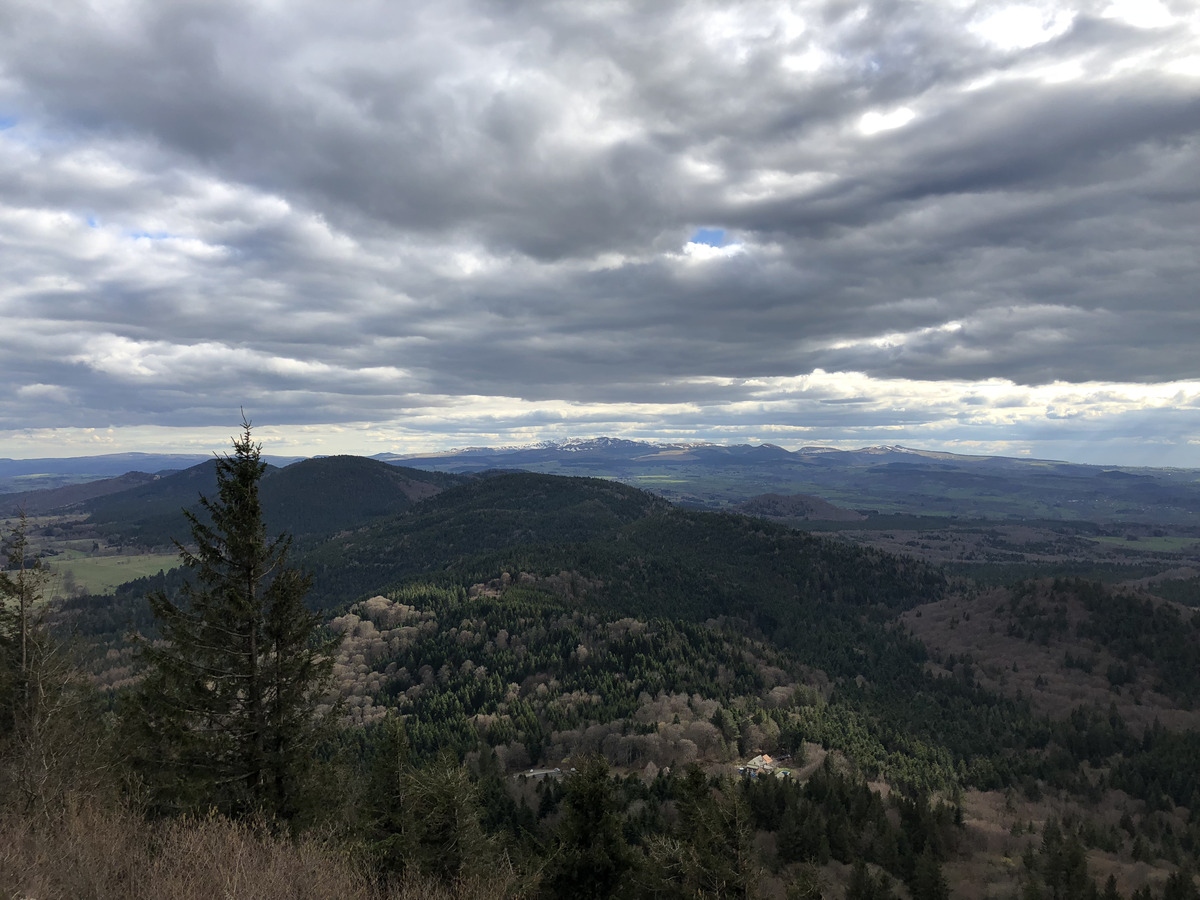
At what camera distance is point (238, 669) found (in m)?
37.0

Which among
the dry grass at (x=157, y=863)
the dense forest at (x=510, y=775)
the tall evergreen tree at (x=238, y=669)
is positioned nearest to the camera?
the dry grass at (x=157, y=863)

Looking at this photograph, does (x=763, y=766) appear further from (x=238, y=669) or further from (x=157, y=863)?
(x=157, y=863)

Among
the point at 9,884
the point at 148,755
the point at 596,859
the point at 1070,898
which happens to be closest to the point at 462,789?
the point at 596,859

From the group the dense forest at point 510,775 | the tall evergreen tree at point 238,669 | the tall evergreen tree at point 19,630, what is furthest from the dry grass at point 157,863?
the tall evergreen tree at point 19,630

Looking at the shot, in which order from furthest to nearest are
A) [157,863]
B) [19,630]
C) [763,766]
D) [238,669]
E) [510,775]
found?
1. [763,766]
2. [510,775]
3. [19,630]
4. [238,669]
5. [157,863]

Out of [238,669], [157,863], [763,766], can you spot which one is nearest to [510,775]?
[763,766]

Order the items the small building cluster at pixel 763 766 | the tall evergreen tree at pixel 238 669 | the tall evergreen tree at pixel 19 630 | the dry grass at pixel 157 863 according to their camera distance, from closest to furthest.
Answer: the dry grass at pixel 157 863, the tall evergreen tree at pixel 238 669, the tall evergreen tree at pixel 19 630, the small building cluster at pixel 763 766

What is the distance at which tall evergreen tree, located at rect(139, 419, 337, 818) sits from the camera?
118 ft

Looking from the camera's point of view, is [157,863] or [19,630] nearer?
[157,863]

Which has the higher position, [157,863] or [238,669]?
[238,669]

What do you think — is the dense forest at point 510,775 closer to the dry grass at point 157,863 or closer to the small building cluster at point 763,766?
the dry grass at point 157,863

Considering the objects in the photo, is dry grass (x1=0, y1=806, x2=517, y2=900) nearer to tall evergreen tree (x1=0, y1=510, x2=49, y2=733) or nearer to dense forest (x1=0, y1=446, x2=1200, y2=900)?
dense forest (x1=0, y1=446, x2=1200, y2=900)

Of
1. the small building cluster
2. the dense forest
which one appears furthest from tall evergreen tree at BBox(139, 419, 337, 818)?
the small building cluster

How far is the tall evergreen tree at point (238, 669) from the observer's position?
35938mm
